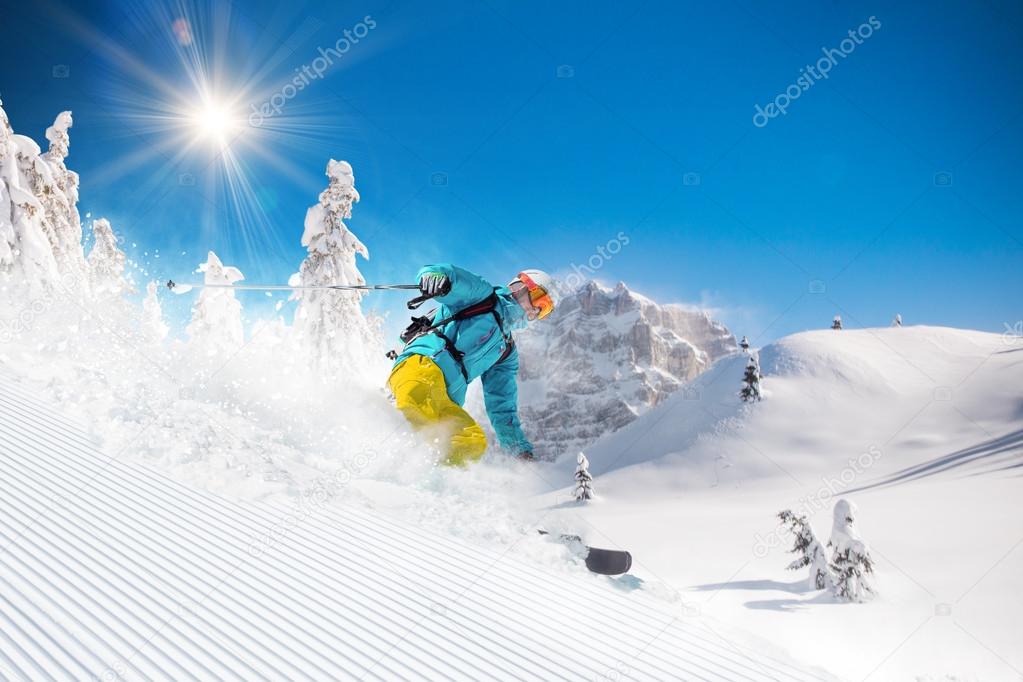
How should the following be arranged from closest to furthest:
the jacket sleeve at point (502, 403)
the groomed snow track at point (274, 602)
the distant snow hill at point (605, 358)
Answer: the groomed snow track at point (274, 602) → the jacket sleeve at point (502, 403) → the distant snow hill at point (605, 358)

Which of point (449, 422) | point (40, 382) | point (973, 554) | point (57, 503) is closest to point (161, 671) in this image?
point (57, 503)

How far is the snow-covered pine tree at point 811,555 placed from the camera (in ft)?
31.6

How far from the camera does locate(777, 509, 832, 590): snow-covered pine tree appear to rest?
9.62 meters

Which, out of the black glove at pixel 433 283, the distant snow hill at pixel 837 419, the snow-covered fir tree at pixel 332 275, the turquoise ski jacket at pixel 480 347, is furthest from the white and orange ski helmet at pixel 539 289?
the distant snow hill at pixel 837 419

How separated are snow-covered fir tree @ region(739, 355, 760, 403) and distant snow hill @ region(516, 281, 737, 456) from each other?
71801mm

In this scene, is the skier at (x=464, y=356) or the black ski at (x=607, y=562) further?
the skier at (x=464, y=356)

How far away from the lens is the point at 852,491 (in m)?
21.8

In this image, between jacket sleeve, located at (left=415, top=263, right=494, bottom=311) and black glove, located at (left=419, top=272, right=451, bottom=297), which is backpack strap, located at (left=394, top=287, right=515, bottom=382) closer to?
jacket sleeve, located at (left=415, top=263, right=494, bottom=311)

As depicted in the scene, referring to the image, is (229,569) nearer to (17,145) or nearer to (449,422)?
(449,422)

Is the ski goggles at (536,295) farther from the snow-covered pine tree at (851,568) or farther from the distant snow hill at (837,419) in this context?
the distant snow hill at (837,419)

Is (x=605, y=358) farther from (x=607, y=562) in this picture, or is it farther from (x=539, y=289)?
(x=607, y=562)

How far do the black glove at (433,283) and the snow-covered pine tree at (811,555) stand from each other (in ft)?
27.4

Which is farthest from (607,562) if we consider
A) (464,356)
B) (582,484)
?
(582,484)

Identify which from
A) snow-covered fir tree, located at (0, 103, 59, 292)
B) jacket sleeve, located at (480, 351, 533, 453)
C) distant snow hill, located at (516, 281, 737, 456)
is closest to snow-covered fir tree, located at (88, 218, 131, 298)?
snow-covered fir tree, located at (0, 103, 59, 292)
